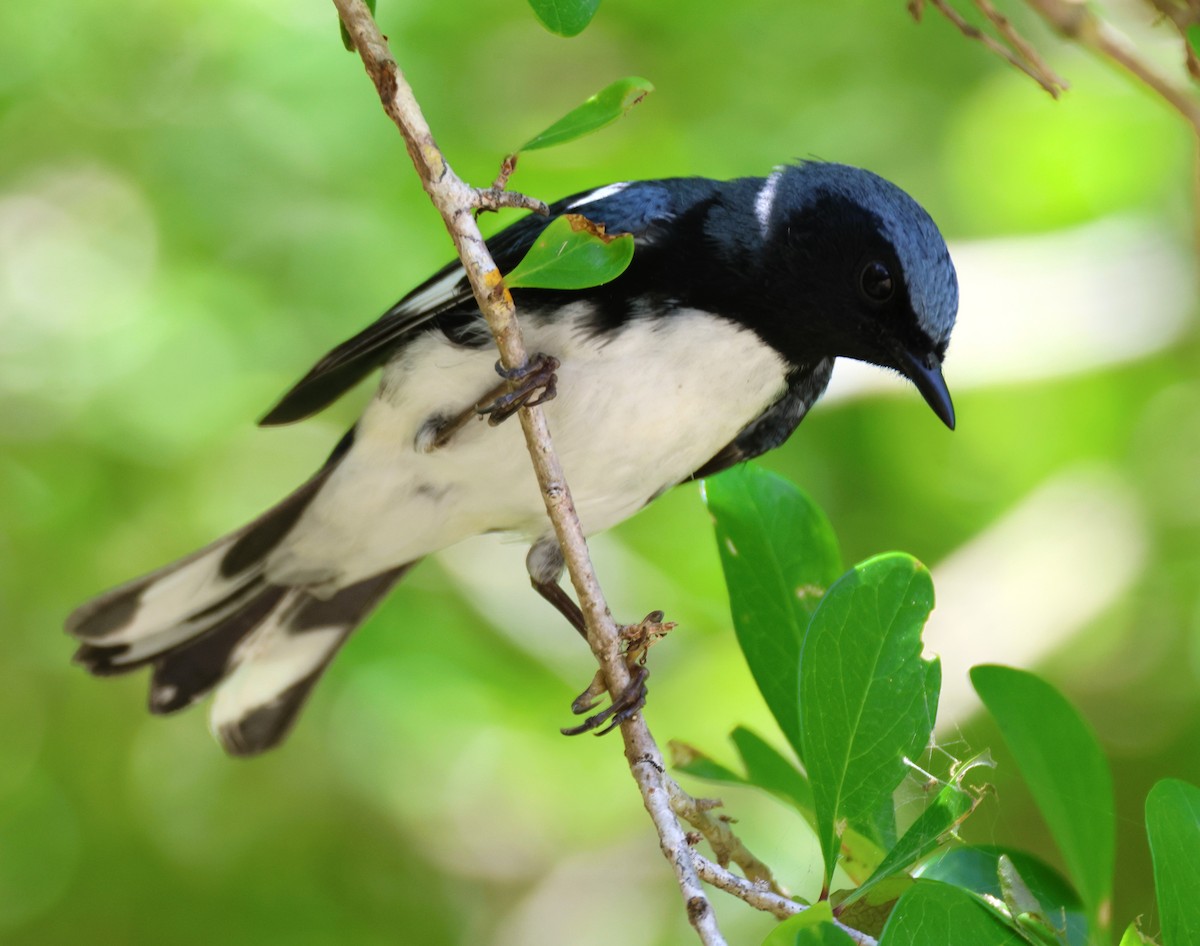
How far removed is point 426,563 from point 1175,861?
2573mm

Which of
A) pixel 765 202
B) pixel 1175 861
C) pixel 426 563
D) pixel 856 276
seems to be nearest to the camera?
pixel 1175 861

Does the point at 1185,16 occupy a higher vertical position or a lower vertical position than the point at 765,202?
higher

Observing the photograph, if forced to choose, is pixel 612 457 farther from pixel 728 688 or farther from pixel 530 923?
pixel 530 923

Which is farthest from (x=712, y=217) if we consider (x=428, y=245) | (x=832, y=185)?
(x=428, y=245)

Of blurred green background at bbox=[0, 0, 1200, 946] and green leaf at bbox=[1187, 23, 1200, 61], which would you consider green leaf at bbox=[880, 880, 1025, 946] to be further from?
blurred green background at bbox=[0, 0, 1200, 946]

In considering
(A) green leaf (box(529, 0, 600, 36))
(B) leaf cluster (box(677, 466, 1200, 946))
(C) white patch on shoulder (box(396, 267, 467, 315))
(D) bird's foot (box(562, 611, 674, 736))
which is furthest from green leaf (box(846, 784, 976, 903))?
(C) white patch on shoulder (box(396, 267, 467, 315))

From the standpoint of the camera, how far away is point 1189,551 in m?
3.73

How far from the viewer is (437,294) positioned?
2.57 m

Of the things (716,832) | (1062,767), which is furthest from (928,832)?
(716,832)

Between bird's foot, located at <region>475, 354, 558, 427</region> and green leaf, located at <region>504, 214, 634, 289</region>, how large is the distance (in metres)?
0.38

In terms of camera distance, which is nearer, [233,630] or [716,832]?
[716,832]

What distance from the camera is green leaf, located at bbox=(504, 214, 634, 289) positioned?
1.75 meters

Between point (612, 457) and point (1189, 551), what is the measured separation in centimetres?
205

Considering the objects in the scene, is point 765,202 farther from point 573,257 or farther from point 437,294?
point 573,257
